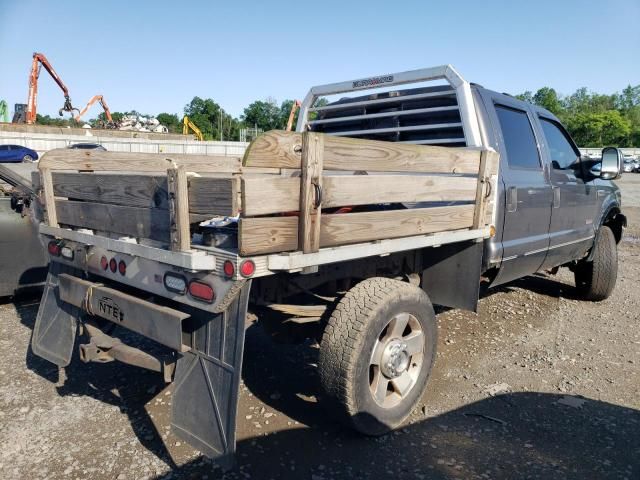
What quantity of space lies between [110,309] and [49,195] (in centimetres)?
92

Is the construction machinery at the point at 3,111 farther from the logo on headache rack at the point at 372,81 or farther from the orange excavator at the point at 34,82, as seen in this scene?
the logo on headache rack at the point at 372,81

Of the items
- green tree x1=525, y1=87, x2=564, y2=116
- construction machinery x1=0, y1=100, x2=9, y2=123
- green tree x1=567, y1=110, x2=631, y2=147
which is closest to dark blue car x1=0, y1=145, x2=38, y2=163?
construction machinery x1=0, y1=100, x2=9, y2=123

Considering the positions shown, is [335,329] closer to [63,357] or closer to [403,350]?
[403,350]

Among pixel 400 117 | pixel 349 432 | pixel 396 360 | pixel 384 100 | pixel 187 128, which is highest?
pixel 187 128

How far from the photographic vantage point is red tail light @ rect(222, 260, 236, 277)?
83.0 inches

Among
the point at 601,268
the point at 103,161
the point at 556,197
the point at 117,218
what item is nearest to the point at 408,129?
the point at 556,197

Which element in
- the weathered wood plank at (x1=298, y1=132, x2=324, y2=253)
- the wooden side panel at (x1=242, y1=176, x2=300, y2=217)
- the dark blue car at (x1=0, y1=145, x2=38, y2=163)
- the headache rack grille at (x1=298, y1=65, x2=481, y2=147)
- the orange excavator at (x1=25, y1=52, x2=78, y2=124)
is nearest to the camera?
the wooden side panel at (x1=242, y1=176, x2=300, y2=217)

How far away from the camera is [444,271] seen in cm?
363

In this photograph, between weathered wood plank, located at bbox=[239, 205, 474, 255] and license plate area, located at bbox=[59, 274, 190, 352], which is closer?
weathered wood plank, located at bbox=[239, 205, 474, 255]

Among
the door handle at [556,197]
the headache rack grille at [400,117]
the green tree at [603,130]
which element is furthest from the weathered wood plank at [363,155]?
the green tree at [603,130]

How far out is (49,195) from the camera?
310 cm

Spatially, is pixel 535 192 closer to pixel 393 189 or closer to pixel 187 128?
pixel 393 189

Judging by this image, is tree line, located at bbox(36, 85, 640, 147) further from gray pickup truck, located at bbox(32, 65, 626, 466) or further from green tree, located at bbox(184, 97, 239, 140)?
gray pickup truck, located at bbox(32, 65, 626, 466)

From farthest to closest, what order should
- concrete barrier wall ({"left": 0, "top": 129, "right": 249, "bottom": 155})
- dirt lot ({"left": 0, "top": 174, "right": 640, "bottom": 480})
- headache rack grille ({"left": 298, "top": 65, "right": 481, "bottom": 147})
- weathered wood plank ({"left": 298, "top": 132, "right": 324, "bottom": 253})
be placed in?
1. concrete barrier wall ({"left": 0, "top": 129, "right": 249, "bottom": 155})
2. headache rack grille ({"left": 298, "top": 65, "right": 481, "bottom": 147})
3. dirt lot ({"left": 0, "top": 174, "right": 640, "bottom": 480})
4. weathered wood plank ({"left": 298, "top": 132, "right": 324, "bottom": 253})
